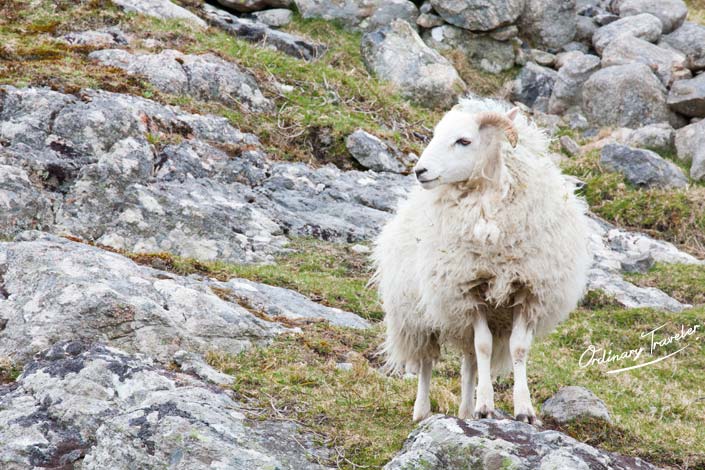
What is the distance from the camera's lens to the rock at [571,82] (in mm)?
25062

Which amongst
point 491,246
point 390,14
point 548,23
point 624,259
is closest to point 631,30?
point 548,23

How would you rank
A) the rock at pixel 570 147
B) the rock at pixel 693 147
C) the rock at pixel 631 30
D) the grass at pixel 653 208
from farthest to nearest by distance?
the rock at pixel 631 30 < the rock at pixel 570 147 < the rock at pixel 693 147 < the grass at pixel 653 208

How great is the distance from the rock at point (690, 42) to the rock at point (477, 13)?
16.2ft

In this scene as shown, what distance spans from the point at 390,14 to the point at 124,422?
21580mm

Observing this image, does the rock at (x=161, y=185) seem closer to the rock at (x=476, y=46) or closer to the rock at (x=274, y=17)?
the rock at (x=274, y=17)

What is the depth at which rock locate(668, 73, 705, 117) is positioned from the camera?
23469mm

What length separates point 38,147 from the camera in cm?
1346

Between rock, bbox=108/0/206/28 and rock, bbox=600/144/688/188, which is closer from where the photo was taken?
rock, bbox=600/144/688/188

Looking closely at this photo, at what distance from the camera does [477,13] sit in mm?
25766

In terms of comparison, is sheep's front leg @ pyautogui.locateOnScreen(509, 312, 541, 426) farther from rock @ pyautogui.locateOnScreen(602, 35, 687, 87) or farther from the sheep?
rock @ pyautogui.locateOnScreen(602, 35, 687, 87)

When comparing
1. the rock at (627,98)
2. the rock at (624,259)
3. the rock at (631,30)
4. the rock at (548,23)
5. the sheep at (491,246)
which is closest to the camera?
the sheep at (491,246)

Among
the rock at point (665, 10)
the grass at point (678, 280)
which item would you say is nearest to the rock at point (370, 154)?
the grass at point (678, 280)

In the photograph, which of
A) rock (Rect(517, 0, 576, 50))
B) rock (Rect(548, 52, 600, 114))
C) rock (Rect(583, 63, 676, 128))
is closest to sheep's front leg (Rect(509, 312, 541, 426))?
rock (Rect(583, 63, 676, 128))

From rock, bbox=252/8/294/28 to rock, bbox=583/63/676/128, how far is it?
337 inches
